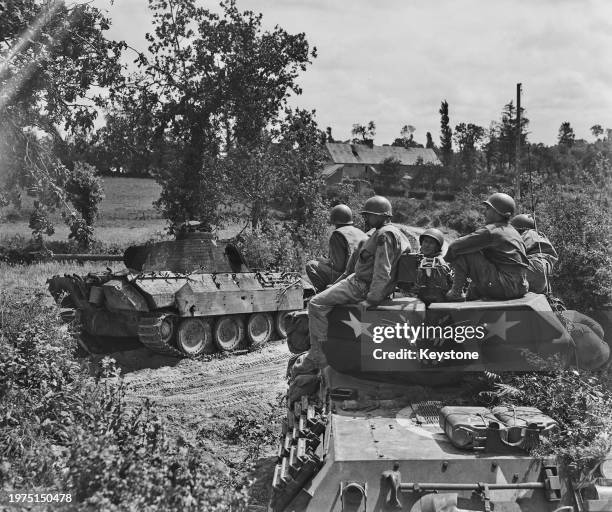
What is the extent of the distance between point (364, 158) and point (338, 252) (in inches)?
2341

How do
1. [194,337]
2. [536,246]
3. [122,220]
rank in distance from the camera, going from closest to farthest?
[536,246] < [194,337] < [122,220]

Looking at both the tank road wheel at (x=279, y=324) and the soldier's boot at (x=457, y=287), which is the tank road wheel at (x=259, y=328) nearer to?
the tank road wheel at (x=279, y=324)

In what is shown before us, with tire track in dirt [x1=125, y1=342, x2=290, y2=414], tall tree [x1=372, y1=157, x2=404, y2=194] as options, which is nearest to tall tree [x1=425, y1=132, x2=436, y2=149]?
tall tree [x1=372, y1=157, x2=404, y2=194]

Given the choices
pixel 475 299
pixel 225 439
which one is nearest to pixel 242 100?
pixel 225 439

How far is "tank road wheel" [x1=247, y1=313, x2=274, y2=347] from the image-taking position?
16.8m

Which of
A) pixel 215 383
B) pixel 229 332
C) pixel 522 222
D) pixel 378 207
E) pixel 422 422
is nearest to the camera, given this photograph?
pixel 422 422

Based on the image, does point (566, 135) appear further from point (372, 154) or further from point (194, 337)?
point (194, 337)

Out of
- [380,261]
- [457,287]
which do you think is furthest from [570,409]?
[380,261]

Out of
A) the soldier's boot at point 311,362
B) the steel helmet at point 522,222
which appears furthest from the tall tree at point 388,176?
the soldier's boot at point 311,362

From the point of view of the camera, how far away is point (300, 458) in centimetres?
522

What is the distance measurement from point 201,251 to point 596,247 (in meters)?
9.25

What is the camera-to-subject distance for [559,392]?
5.73 metres

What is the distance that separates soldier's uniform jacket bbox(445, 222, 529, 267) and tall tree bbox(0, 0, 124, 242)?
10940 mm

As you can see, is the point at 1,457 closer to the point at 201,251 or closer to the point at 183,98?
the point at 201,251
